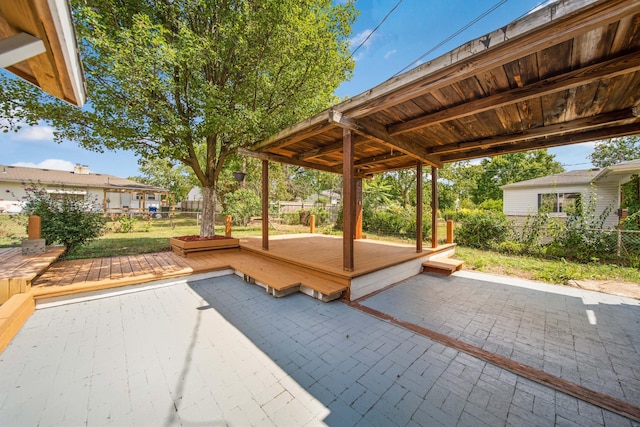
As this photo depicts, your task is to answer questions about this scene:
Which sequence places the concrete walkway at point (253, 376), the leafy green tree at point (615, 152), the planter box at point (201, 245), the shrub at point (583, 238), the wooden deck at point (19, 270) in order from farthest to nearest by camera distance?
the leafy green tree at point (615, 152), the shrub at point (583, 238), the planter box at point (201, 245), the wooden deck at point (19, 270), the concrete walkway at point (253, 376)

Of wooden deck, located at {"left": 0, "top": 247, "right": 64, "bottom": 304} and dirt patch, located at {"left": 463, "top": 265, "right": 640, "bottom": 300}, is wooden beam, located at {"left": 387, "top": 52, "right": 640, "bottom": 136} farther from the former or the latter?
wooden deck, located at {"left": 0, "top": 247, "right": 64, "bottom": 304}

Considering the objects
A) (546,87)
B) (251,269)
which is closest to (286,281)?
(251,269)

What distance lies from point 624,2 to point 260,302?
4569mm

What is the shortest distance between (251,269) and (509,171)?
1238 inches

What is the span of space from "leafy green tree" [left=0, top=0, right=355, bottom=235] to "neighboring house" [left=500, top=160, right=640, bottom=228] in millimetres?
8728

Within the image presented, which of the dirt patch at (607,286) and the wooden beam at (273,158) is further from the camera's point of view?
the wooden beam at (273,158)

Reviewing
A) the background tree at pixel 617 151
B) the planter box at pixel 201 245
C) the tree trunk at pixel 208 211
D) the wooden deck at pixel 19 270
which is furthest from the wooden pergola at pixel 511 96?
the background tree at pixel 617 151

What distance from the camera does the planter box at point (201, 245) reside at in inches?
229

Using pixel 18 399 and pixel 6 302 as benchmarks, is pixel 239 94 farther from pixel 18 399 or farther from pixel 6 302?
pixel 18 399

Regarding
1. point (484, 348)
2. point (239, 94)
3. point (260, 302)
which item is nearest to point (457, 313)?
point (484, 348)

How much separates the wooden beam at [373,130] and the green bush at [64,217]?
20.2 ft

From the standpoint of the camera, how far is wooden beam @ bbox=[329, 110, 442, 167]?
3.52 metres

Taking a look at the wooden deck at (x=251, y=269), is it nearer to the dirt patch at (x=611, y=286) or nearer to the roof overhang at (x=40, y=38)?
the dirt patch at (x=611, y=286)

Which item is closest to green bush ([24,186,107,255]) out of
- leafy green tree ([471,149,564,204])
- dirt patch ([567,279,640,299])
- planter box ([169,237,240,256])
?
planter box ([169,237,240,256])
